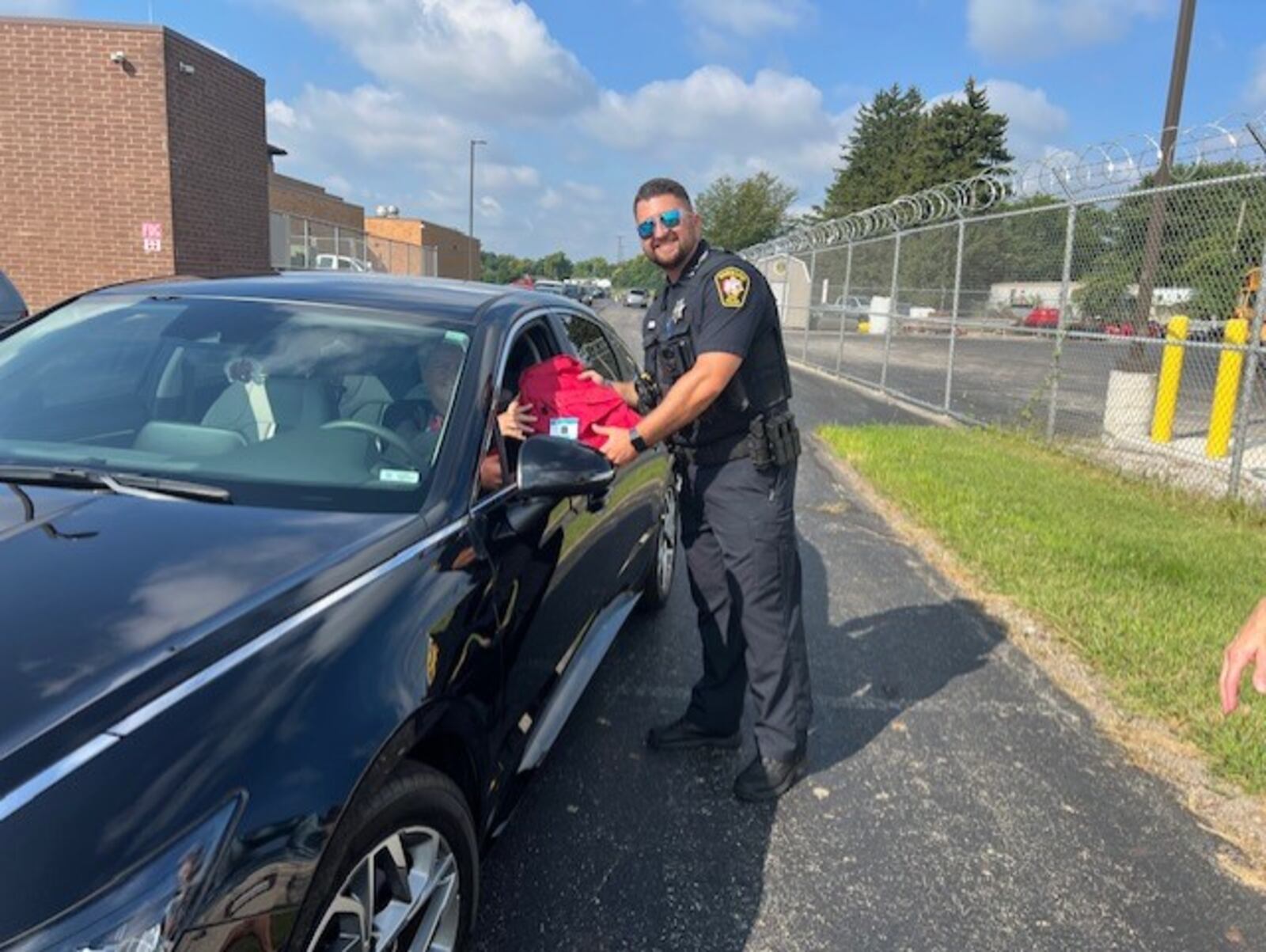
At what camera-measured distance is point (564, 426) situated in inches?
118

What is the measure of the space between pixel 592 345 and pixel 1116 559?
3536 millimetres

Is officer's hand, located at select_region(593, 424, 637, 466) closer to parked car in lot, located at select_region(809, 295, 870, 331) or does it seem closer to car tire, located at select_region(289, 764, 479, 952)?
car tire, located at select_region(289, 764, 479, 952)

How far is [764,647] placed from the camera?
3.25m

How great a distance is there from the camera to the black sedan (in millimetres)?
1377

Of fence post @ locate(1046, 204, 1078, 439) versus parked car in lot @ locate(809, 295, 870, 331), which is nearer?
fence post @ locate(1046, 204, 1078, 439)

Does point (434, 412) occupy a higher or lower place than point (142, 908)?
higher

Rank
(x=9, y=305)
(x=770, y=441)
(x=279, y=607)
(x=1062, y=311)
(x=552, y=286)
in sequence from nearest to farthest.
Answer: (x=279, y=607) → (x=770, y=441) → (x=9, y=305) → (x=1062, y=311) → (x=552, y=286)

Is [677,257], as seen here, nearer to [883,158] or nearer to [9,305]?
[9,305]

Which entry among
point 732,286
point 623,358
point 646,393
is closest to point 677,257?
point 732,286

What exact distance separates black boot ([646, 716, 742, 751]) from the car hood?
1.75 metres

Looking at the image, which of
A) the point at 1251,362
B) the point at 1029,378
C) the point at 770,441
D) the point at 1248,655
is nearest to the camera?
the point at 1248,655

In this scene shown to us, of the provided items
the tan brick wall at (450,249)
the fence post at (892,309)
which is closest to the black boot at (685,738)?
the fence post at (892,309)

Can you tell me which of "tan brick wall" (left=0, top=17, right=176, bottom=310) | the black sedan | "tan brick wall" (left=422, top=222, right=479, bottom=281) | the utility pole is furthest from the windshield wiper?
"tan brick wall" (left=422, top=222, right=479, bottom=281)

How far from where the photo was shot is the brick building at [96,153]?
1496 cm
